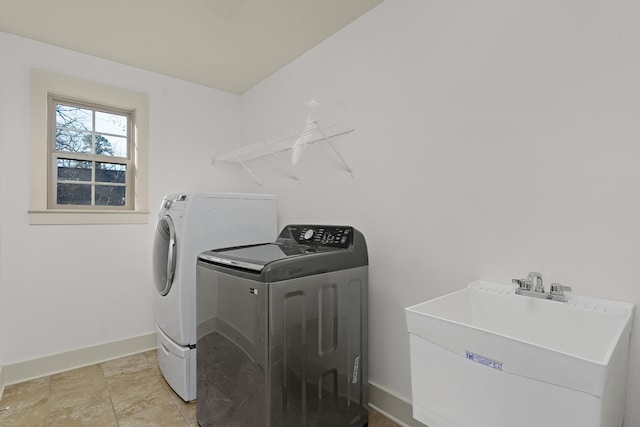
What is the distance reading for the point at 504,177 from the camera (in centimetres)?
141

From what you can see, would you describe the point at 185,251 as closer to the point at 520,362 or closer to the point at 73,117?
the point at 73,117

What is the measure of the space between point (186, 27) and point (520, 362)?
2555 mm

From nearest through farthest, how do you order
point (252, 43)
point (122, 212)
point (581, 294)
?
1. point (581, 294)
2. point (252, 43)
3. point (122, 212)

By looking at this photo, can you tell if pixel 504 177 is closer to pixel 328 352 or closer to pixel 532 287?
pixel 532 287

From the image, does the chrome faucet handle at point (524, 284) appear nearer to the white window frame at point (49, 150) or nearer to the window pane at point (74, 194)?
the white window frame at point (49, 150)

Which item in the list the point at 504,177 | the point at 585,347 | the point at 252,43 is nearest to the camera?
the point at 585,347

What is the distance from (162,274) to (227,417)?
3.61 feet

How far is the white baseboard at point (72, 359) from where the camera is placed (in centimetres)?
224

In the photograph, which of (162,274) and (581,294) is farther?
(162,274)

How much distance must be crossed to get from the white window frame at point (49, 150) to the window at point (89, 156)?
4cm

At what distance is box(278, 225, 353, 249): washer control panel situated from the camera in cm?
179

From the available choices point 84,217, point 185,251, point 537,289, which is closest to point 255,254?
point 185,251

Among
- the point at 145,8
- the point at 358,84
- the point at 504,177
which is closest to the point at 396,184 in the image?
the point at 504,177

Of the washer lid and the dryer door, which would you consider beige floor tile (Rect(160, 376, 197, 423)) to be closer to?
the dryer door
